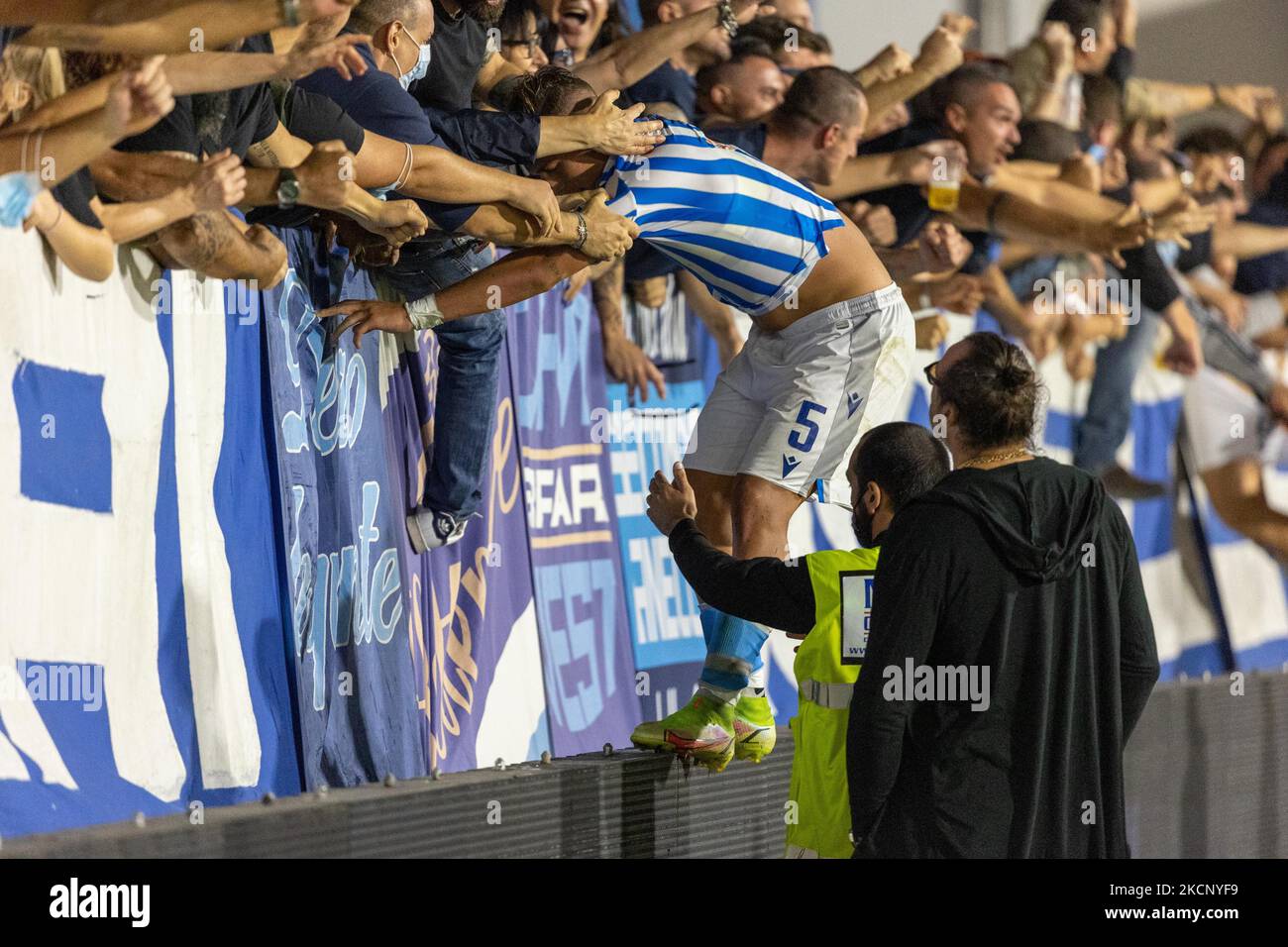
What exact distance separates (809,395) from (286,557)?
61.9 inches

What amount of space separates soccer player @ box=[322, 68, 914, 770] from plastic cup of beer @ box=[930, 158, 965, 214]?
2.23 m

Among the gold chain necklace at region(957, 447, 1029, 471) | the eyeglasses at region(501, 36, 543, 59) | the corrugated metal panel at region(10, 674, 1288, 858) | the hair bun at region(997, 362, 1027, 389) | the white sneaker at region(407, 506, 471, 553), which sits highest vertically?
the eyeglasses at region(501, 36, 543, 59)

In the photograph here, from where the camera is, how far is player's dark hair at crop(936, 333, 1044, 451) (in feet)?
12.3

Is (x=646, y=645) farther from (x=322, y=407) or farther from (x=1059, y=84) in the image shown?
(x=1059, y=84)

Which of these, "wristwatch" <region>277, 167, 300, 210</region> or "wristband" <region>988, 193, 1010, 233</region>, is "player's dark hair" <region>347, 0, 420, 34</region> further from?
"wristband" <region>988, 193, 1010, 233</region>

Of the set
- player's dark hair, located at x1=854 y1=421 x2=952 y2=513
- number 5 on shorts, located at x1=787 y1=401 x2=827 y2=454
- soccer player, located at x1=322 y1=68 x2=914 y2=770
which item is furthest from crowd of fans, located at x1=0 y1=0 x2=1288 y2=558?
player's dark hair, located at x1=854 y1=421 x2=952 y2=513

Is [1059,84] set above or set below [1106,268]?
above

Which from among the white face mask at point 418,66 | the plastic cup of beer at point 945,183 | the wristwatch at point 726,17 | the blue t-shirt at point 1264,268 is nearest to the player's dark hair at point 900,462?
the white face mask at point 418,66

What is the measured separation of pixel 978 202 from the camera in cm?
821

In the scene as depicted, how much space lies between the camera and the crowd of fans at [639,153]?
155 inches

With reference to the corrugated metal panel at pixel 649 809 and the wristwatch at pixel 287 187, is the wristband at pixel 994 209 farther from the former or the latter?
the wristwatch at pixel 287 187

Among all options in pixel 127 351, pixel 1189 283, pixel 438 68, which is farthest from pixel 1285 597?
pixel 127 351

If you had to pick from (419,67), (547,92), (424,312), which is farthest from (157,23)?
(547,92)
